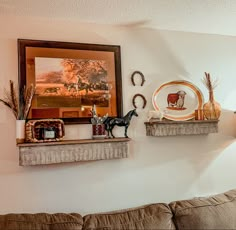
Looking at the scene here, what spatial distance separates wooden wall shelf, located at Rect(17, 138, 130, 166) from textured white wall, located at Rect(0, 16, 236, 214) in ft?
0.60

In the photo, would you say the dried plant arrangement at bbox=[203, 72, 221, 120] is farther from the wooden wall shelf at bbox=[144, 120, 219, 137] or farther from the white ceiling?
the white ceiling

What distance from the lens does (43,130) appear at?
2.16 meters

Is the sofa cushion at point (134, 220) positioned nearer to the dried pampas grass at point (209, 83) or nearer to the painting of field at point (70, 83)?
the painting of field at point (70, 83)

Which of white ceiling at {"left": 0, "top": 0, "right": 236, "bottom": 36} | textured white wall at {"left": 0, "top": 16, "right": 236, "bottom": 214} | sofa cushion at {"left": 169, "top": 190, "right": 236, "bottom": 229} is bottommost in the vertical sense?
sofa cushion at {"left": 169, "top": 190, "right": 236, "bottom": 229}

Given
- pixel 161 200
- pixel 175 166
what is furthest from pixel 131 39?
pixel 161 200

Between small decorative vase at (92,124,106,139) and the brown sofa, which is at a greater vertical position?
small decorative vase at (92,124,106,139)

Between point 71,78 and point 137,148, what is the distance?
83cm

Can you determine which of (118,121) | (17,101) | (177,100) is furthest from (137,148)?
(17,101)

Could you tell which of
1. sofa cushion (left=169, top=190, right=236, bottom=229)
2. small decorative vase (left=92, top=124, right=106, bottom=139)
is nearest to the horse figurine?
small decorative vase (left=92, top=124, right=106, bottom=139)

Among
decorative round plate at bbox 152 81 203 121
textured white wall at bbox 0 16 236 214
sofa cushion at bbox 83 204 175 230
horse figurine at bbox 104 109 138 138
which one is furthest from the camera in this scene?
decorative round plate at bbox 152 81 203 121

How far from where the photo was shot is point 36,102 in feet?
7.47

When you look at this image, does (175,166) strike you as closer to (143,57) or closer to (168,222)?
(168,222)

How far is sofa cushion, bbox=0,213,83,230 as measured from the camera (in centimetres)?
188

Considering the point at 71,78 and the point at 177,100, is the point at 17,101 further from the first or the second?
the point at 177,100
